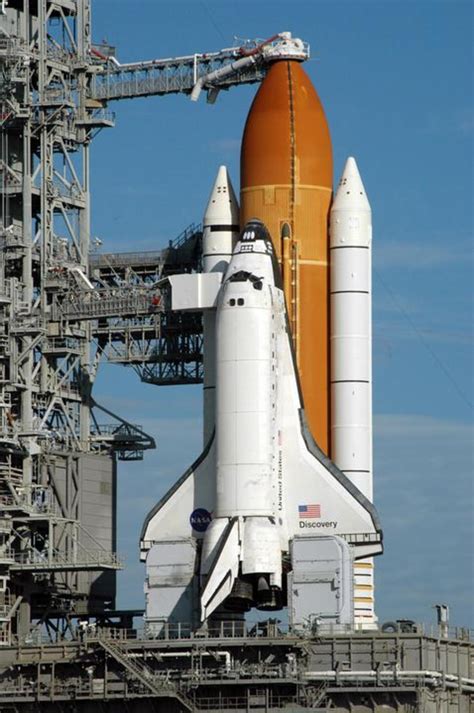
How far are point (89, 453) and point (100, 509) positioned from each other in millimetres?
1747

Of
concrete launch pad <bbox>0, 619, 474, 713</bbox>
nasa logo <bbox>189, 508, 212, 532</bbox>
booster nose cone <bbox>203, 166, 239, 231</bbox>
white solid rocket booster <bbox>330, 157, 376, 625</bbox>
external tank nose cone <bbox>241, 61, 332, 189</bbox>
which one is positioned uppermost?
external tank nose cone <bbox>241, 61, 332, 189</bbox>

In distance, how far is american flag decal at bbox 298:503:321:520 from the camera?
238ft

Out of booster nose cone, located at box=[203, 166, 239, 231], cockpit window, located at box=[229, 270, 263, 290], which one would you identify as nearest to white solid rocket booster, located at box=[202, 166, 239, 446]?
booster nose cone, located at box=[203, 166, 239, 231]

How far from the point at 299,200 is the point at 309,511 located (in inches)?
381

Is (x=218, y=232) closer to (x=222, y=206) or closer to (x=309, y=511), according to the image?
(x=222, y=206)

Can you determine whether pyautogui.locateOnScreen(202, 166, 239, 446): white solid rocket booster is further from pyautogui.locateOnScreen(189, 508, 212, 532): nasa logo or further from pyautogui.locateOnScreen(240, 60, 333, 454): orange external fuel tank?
pyautogui.locateOnScreen(189, 508, 212, 532): nasa logo

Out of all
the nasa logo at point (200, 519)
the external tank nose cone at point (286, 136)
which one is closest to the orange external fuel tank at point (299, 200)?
the external tank nose cone at point (286, 136)

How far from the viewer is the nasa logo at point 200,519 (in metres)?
73.1

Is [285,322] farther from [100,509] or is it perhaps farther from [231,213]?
[100,509]

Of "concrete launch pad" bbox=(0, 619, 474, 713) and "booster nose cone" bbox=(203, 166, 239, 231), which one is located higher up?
"booster nose cone" bbox=(203, 166, 239, 231)

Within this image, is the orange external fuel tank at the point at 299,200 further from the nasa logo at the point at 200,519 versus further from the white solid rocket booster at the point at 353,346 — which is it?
the nasa logo at the point at 200,519

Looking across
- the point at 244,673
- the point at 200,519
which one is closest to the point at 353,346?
the point at 200,519

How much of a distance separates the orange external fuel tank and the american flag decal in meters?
3.09

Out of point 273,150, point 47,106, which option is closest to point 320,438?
point 273,150
